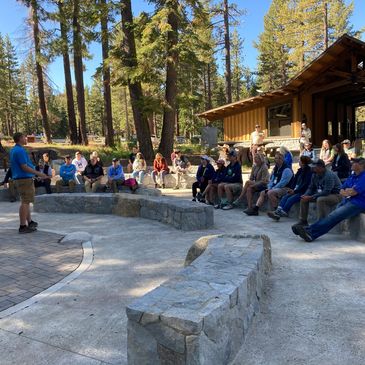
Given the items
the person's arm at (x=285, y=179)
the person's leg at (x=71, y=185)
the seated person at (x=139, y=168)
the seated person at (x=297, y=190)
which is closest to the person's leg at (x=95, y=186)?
the person's leg at (x=71, y=185)

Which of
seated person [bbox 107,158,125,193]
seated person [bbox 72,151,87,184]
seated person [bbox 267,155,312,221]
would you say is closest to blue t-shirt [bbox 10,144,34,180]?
seated person [bbox 107,158,125,193]

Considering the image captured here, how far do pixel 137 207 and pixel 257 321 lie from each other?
206 inches

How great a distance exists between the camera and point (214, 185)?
9.27 metres

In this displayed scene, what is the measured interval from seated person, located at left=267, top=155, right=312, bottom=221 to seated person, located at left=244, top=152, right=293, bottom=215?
0.15 meters

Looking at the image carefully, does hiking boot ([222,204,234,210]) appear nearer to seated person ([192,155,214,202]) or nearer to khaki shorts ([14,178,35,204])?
seated person ([192,155,214,202])

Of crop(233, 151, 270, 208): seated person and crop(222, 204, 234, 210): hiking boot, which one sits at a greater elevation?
crop(233, 151, 270, 208): seated person

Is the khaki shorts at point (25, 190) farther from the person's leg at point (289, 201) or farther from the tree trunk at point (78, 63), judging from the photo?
the tree trunk at point (78, 63)

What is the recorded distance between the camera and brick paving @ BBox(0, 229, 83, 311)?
421cm

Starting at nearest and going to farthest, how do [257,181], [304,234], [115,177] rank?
[304,234] → [257,181] → [115,177]

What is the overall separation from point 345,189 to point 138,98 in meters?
12.9

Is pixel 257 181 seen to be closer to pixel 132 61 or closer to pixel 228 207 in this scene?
pixel 228 207

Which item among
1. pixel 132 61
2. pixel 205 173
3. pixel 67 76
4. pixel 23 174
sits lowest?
pixel 205 173

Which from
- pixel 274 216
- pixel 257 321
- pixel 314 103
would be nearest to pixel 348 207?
pixel 274 216

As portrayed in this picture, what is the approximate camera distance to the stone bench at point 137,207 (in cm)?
688
